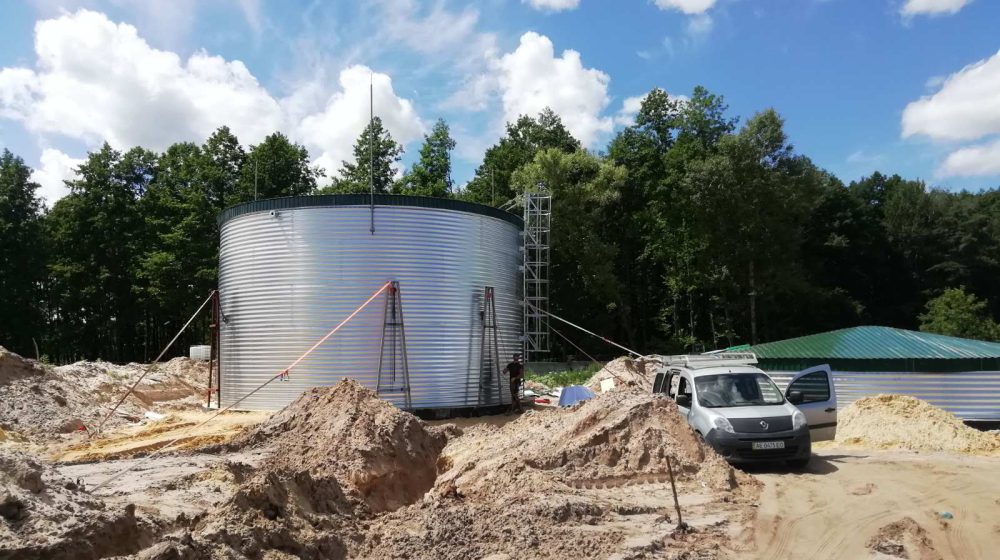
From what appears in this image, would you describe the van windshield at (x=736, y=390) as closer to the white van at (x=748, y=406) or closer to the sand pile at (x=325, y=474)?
the white van at (x=748, y=406)

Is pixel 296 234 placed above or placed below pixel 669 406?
above

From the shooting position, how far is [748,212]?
125 ft

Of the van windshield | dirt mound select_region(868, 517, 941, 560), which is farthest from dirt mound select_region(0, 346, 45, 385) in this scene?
dirt mound select_region(868, 517, 941, 560)

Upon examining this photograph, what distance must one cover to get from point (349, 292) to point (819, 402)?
12677 mm

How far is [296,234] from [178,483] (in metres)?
11.6

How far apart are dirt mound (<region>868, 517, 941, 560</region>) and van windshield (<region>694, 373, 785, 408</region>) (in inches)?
161

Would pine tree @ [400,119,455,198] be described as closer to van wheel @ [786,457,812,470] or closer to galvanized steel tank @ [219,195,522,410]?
Answer: galvanized steel tank @ [219,195,522,410]

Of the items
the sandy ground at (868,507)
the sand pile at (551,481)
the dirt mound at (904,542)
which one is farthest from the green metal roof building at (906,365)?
the dirt mound at (904,542)

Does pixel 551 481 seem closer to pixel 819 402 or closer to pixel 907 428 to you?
pixel 819 402

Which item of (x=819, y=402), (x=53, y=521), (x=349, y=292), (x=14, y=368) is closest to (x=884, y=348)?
(x=819, y=402)

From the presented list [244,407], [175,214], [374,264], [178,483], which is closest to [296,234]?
[374,264]

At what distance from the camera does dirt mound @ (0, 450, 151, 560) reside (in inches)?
236

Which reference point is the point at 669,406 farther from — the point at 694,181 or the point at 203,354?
the point at 694,181

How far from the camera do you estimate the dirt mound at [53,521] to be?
600 centimetres
